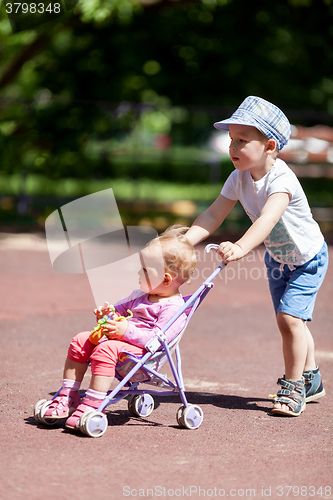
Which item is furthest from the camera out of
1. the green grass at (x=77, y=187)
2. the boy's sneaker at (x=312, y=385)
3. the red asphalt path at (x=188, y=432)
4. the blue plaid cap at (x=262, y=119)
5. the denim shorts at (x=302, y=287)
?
the green grass at (x=77, y=187)

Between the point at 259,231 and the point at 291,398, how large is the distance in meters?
1.09

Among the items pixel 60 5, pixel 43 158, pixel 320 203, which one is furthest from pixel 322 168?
pixel 60 5

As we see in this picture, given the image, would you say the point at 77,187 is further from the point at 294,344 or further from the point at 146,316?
the point at 146,316

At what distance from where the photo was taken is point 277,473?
9.27ft

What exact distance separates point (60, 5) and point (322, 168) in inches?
420

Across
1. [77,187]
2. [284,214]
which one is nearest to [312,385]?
[284,214]

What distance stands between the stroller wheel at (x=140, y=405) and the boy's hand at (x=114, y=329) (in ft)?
1.91

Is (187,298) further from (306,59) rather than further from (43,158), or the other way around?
(306,59)

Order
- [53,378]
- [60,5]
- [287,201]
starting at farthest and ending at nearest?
1. [60,5]
2. [53,378]
3. [287,201]

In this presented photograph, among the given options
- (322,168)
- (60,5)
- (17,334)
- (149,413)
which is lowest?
(322,168)

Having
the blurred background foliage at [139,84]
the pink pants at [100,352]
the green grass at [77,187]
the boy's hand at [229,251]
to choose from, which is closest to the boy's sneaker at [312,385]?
the boy's hand at [229,251]

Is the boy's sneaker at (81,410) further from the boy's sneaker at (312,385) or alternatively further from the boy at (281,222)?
the boy's sneaker at (312,385)

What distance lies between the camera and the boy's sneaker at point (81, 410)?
3.19 meters

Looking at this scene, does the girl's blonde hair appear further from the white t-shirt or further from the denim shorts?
the denim shorts
